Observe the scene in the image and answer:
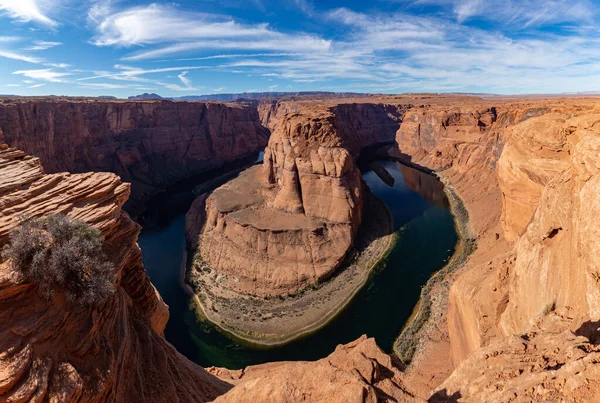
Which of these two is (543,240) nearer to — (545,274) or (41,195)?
(545,274)

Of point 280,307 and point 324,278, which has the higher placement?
point 324,278

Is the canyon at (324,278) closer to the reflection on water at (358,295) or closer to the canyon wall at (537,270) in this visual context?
the canyon wall at (537,270)

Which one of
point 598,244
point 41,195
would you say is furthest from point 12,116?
point 598,244

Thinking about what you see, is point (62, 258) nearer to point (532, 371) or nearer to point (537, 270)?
point (532, 371)

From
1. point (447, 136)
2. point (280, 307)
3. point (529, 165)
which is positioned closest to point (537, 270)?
point (529, 165)

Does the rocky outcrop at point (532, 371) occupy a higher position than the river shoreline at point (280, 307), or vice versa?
the rocky outcrop at point (532, 371)

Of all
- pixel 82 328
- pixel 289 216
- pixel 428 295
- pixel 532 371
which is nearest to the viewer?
pixel 532 371

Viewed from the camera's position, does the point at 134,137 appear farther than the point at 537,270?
Yes

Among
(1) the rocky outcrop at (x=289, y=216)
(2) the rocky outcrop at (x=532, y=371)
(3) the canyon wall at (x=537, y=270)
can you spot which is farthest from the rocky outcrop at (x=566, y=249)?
(1) the rocky outcrop at (x=289, y=216)
